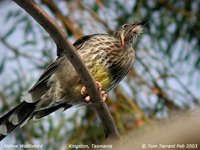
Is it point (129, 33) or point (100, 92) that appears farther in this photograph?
point (129, 33)

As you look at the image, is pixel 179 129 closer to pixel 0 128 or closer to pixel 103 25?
pixel 0 128

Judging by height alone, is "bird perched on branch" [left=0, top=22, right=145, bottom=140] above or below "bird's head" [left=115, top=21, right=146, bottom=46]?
below

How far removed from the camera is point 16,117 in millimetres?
2609

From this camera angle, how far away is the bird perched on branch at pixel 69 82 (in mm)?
2633

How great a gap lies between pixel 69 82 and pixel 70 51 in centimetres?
62

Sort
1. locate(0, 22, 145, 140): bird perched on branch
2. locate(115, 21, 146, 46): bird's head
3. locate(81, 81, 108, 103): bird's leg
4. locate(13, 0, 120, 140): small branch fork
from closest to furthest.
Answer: locate(13, 0, 120, 140): small branch fork < locate(81, 81, 108, 103): bird's leg < locate(0, 22, 145, 140): bird perched on branch < locate(115, 21, 146, 46): bird's head

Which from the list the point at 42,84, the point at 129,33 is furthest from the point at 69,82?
the point at 129,33

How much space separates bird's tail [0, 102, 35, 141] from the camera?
2543 mm

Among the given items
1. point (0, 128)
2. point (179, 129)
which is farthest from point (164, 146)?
point (0, 128)

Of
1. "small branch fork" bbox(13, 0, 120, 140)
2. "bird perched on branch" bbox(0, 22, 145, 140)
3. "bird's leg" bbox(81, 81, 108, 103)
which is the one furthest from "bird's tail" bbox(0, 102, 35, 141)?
"small branch fork" bbox(13, 0, 120, 140)

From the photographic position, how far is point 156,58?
411cm

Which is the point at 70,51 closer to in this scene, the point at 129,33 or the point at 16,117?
the point at 16,117

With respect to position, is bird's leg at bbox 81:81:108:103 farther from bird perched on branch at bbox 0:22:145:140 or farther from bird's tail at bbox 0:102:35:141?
bird's tail at bbox 0:102:35:141

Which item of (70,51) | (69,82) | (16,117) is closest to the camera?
(70,51)
